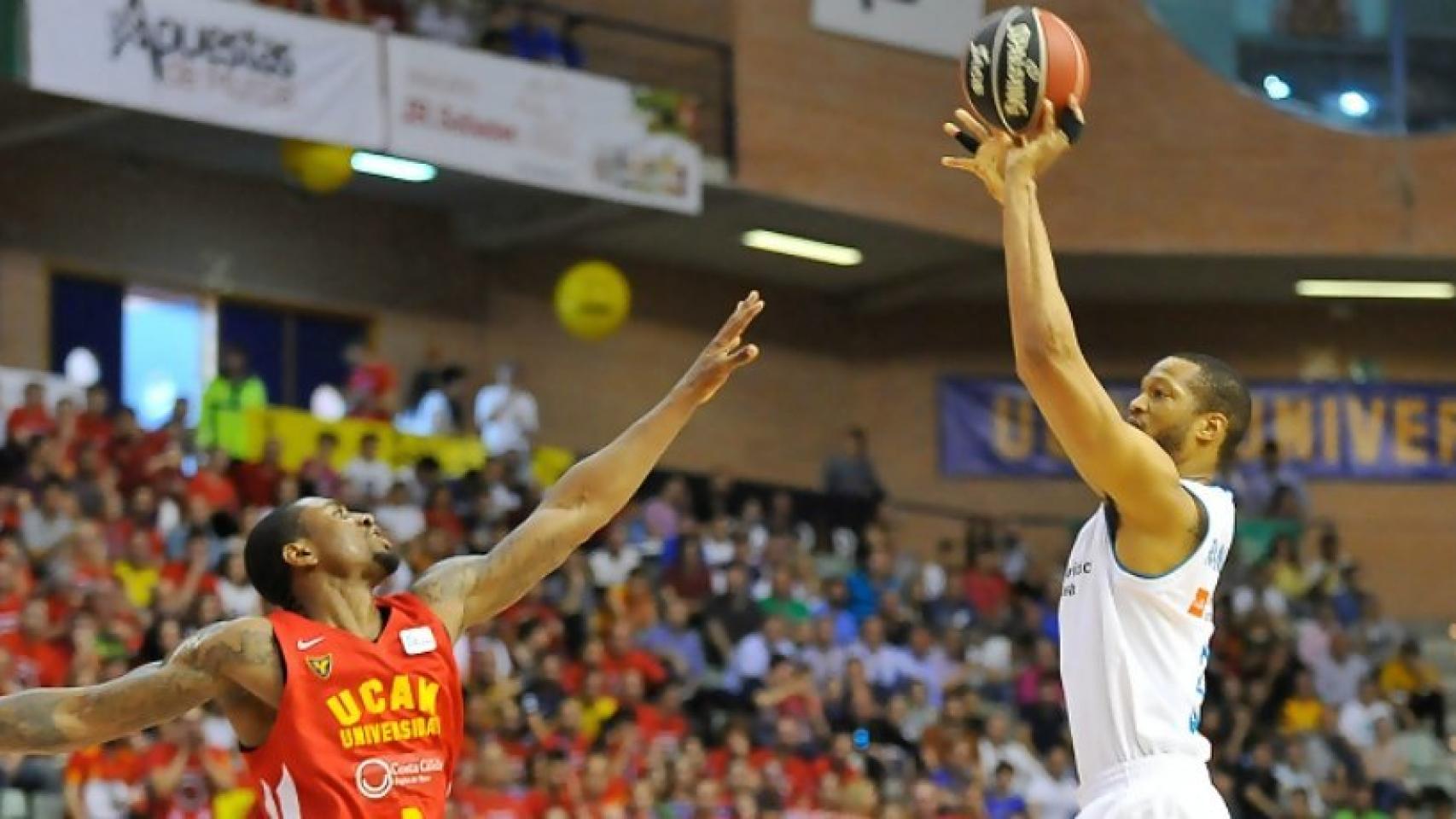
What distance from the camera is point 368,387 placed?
63.9 ft

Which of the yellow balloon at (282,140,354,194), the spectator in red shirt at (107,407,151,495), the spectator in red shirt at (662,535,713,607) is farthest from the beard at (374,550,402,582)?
the yellow balloon at (282,140,354,194)

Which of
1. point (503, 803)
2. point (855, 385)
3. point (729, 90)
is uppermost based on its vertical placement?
point (729, 90)

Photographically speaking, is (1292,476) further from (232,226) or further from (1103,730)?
(1103,730)

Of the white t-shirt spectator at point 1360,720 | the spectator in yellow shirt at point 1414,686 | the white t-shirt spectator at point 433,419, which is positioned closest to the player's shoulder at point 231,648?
the white t-shirt spectator at point 433,419

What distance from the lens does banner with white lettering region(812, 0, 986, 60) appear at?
23031 mm

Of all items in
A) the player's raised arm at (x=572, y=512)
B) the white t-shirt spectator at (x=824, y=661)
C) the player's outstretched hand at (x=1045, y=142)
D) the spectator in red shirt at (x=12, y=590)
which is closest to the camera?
the player's outstretched hand at (x=1045, y=142)

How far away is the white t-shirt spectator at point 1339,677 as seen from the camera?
20.9 meters

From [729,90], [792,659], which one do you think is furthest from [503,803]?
[729,90]

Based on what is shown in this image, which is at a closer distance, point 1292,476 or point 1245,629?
point 1245,629

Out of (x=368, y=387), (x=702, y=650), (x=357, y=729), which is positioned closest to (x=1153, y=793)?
(x=357, y=729)

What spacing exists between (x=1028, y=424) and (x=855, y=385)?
5.94 ft

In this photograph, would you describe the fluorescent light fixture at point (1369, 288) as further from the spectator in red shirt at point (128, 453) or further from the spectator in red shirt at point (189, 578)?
the spectator in red shirt at point (189, 578)

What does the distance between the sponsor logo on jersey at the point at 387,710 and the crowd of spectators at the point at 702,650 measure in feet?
23.2

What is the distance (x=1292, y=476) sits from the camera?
82.5 feet
